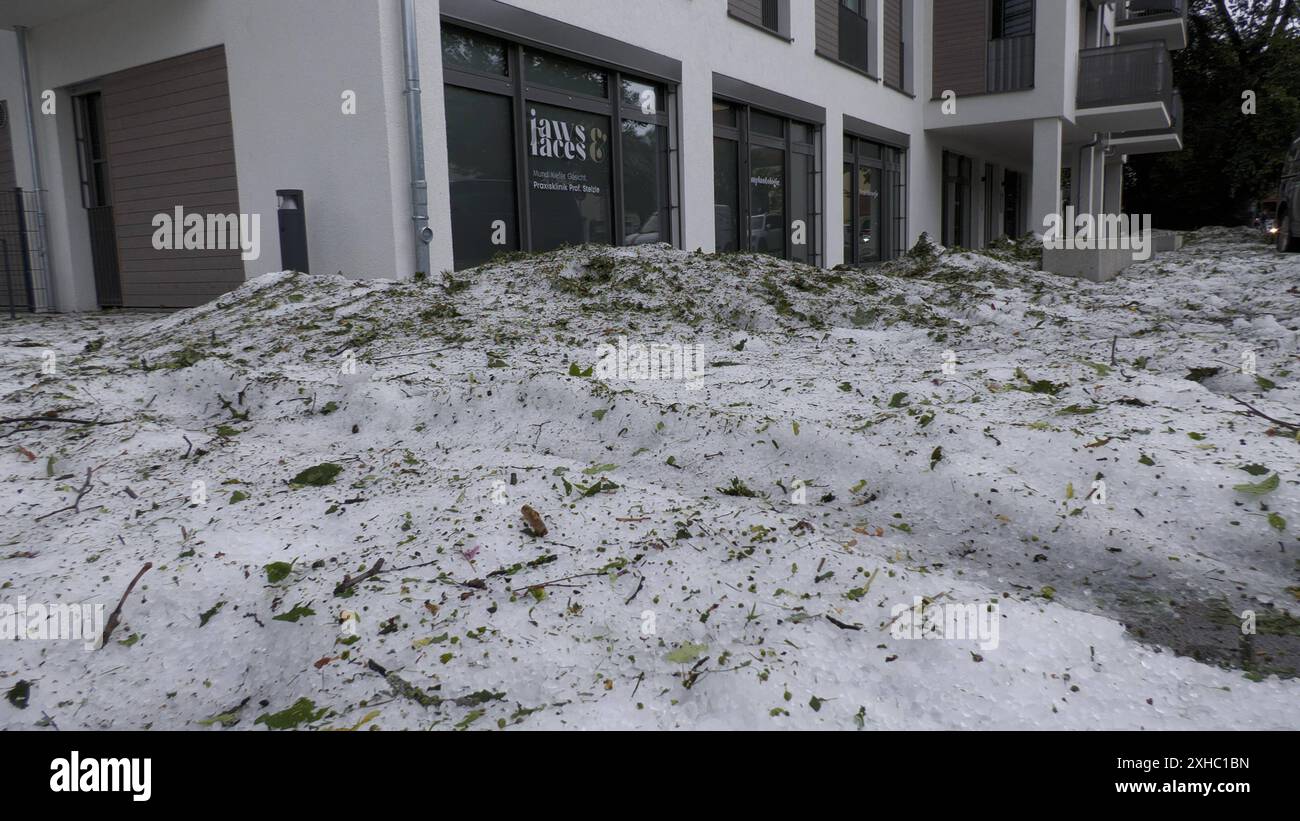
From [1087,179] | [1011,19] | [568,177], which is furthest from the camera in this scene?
[1087,179]

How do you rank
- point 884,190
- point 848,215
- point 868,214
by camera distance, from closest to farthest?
point 848,215 → point 868,214 → point 884,190

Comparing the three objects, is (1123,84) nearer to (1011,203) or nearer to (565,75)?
(1011,203)

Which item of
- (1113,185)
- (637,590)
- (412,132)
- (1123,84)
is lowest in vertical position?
(637,590)

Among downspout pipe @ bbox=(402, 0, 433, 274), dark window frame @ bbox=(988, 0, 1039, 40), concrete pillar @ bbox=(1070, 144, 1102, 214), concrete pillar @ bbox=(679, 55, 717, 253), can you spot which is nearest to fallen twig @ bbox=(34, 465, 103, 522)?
downspout pipe @ bbox=(402, 0, 433, 274)

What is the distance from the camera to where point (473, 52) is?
8.27 m

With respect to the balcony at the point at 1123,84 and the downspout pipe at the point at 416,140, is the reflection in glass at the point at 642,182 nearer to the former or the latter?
the downspout pipe at the point at 416,140

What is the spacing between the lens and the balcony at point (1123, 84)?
60.0 feet

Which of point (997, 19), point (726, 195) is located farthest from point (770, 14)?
point (997, 19)

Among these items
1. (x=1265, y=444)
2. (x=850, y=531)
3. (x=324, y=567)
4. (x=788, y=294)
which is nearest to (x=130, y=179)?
(x=788, y=294)

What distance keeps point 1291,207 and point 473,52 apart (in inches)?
492

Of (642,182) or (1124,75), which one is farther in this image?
(1124,75)

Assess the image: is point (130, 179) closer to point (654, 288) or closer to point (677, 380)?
point (654, 288)

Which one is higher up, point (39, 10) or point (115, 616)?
point (39, 10)

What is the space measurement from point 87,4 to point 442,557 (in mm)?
10078
